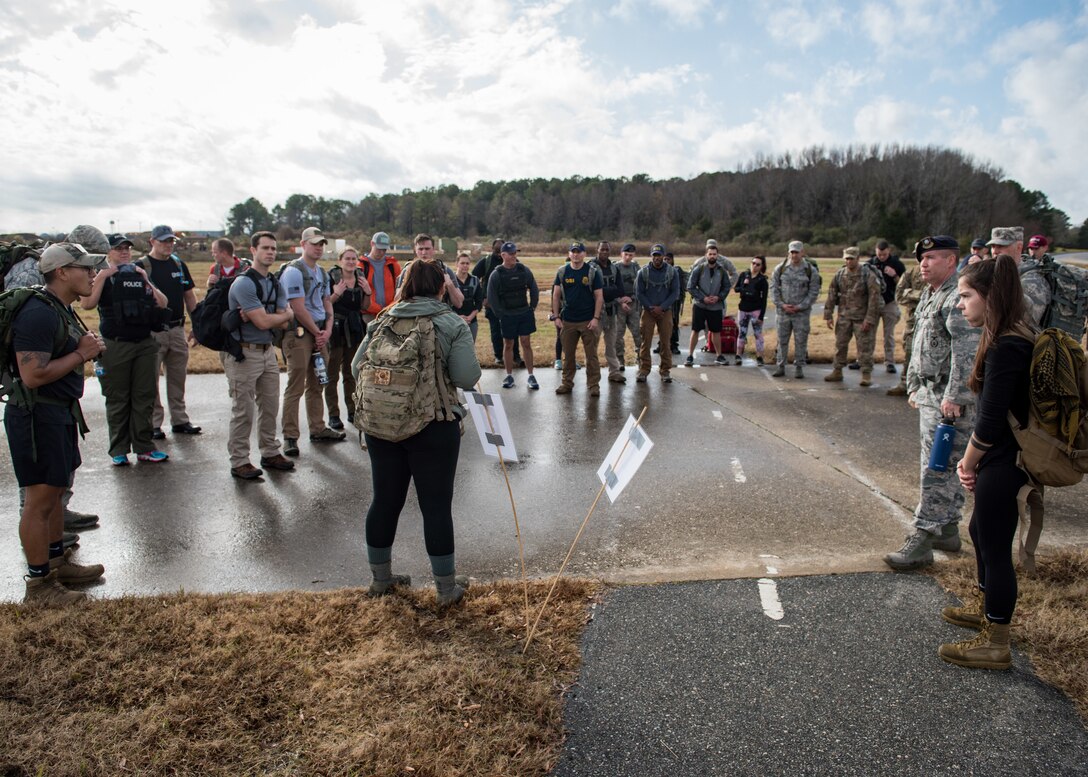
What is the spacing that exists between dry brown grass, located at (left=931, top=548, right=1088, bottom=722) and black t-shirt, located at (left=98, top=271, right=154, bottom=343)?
22.5 feet

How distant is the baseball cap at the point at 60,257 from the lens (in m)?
3.82

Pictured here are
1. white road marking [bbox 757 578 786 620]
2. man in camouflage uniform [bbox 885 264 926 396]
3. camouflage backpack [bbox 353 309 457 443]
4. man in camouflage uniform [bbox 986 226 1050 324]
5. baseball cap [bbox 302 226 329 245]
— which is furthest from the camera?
man in camouflage uniform [bbox 885 264 926 396]

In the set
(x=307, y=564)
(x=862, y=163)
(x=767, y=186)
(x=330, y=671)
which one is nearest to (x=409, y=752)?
(x=330, y=671)

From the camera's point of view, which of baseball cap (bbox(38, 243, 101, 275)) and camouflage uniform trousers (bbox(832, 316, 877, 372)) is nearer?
baseball cap (bbox(38, 243, 101, 275))

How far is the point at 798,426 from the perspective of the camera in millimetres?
7695

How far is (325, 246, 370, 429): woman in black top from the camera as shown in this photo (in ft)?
Answer: 24.3

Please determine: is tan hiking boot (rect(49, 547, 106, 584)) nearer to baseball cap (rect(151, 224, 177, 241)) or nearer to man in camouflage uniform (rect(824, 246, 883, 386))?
baseball cap (rect(151, 224, 177, 241))

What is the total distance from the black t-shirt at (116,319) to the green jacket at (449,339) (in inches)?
157

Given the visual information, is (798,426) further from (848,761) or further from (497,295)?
(848,761)

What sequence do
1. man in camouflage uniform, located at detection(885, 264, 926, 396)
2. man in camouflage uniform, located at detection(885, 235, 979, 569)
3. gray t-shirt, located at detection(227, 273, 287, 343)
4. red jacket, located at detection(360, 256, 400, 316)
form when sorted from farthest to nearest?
man in camouflage uniform, located at detection(885, 264, 926, 396)
red jacket, located at detection(360, 256, 400, 316)
gray t-shirt, located at detection(227, 273, 287, 343)
man in camouflage uniform, located at detection(885, 235, 979, 569)

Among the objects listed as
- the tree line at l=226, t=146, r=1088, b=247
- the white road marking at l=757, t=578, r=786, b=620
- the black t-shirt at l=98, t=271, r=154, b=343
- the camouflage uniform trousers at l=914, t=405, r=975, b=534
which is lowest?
the white road marking at l=757, t=578, r=786, b=620

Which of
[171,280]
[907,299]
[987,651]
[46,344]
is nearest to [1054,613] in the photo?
[987,651]

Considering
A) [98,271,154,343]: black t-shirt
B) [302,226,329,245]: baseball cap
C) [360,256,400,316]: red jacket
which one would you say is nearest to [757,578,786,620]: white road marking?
[302,226,329,245]: baseball cap

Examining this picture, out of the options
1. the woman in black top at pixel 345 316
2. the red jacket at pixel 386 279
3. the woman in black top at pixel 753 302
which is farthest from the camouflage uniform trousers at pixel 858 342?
the woman in black top at pixel 345 316
